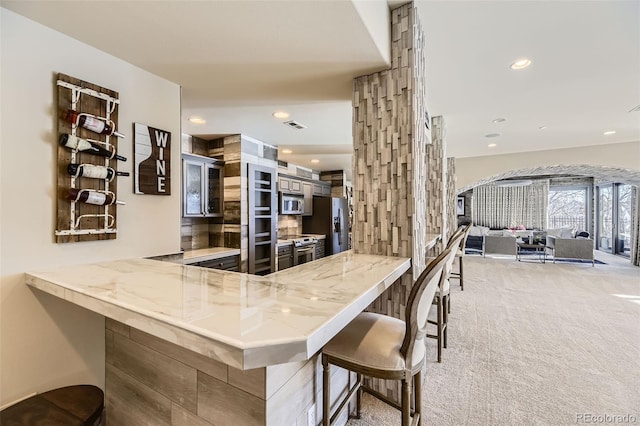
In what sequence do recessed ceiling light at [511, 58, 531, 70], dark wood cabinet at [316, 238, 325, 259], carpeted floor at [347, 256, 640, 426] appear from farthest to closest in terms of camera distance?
1. dark wood cabinet at [316, 238, 325, 259]
2. recessed ceiling light at [511, 58, 531, 70]
3. carpeted floor at [347, 256, 640, 426]

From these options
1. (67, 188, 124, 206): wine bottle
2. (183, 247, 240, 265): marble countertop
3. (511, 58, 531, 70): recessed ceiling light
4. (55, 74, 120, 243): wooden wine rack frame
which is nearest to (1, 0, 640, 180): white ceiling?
(511, 58, 531, 70): recessed ceiling light

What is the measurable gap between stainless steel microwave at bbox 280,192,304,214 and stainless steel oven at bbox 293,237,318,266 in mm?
603

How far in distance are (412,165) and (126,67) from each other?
6.77 ft

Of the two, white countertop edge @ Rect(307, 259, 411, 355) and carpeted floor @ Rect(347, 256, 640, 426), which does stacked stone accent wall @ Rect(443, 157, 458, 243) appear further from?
white countertop edge @ Rect(307, 259, 411, 355)

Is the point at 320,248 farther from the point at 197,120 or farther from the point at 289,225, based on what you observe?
the point at 197,120

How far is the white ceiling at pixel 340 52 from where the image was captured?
4.86 feet

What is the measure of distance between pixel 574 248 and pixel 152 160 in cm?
892

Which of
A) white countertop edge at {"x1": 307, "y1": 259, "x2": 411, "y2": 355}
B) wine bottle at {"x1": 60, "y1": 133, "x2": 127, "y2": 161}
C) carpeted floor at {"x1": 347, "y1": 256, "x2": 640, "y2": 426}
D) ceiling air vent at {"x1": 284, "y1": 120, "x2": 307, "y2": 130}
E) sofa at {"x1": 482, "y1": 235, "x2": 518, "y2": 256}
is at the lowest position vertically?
carpeted floor at {"x1": 347, "y1": 256, "x2": 640, "y2": 426}

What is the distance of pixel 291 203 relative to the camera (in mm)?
5555

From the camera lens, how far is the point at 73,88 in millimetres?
1632

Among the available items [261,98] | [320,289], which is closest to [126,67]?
[261,98]

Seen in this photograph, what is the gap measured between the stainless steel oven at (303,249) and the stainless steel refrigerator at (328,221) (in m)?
0.50

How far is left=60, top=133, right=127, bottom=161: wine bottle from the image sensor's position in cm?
156

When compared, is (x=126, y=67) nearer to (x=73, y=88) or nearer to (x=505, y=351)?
(x=73, y=88)
